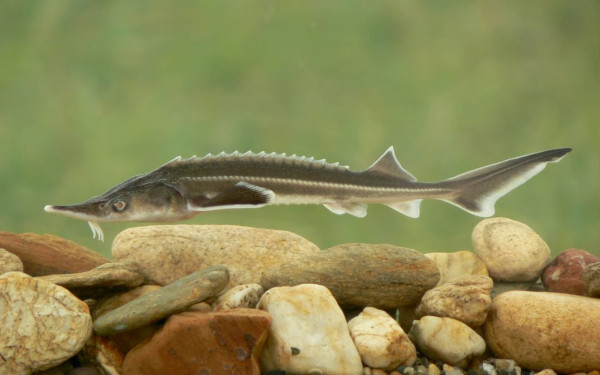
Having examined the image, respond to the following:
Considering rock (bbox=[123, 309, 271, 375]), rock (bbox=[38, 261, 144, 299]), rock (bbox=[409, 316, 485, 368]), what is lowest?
rock (bbox=[409, 316, 485, 368])

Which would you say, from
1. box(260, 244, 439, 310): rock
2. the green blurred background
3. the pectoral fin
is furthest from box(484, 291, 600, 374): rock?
the green blurred background

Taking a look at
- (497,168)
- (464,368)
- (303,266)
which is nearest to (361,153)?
(497,168)

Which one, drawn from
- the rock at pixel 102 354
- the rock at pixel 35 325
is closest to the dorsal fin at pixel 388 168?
the rock at pixel 102 354

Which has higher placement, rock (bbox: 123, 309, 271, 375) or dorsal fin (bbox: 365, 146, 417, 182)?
dorsal fin (bbox: 365, 146, 417, 182)

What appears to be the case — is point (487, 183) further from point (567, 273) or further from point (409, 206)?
point (567, 273)

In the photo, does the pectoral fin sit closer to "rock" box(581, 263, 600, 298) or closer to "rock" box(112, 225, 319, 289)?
"rock" box(112, 225, 319, 289)

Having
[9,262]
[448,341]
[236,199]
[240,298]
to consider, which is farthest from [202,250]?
[448,341]

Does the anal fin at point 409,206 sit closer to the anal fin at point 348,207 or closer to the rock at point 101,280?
the anal fin at point 348,207

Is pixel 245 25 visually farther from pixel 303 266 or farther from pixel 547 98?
pixel 547 98
